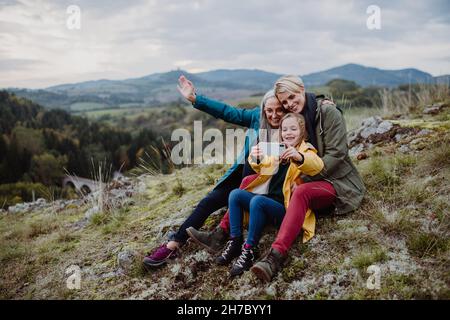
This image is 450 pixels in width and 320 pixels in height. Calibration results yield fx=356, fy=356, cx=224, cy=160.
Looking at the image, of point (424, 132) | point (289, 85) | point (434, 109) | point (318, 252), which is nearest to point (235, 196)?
point (318, 252)

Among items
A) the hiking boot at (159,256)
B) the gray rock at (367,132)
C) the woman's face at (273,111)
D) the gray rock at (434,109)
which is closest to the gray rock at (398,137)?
the gray rock at (367,132)

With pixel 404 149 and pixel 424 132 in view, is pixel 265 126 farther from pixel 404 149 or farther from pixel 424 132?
pixel 424 132

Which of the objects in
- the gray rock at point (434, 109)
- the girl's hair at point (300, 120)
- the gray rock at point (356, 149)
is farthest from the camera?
the gray rock at point (434, 109)

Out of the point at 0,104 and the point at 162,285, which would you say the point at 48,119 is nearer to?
the point at 0,104

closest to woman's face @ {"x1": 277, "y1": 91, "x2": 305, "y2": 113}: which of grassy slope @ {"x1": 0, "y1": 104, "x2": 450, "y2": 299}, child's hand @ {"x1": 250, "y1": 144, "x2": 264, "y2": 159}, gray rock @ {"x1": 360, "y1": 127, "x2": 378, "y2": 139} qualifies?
child's hand @ {"x1": 250, "y1": 144, "x2": 264, "y2": 159}

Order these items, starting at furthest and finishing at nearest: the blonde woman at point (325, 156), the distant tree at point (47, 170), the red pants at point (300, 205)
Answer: the distant tree at point (47, 170) < the blonde woman at point (325, 156) < the red pants at point (300, 205)

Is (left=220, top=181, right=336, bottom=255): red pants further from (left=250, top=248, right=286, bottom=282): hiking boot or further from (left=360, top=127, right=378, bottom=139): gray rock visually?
(left=360, top=127, right=378, bottom=139): gray rock

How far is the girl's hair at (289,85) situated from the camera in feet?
12.7

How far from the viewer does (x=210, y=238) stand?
397 centimetres

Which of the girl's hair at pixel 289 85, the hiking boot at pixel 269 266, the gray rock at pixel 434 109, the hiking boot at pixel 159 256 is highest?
the girl's hair at pixel 289 85

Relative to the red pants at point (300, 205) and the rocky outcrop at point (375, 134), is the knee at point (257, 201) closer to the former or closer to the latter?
the red pants at point (300, 205)

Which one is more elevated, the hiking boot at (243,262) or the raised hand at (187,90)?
the raised hand at (187,90)
